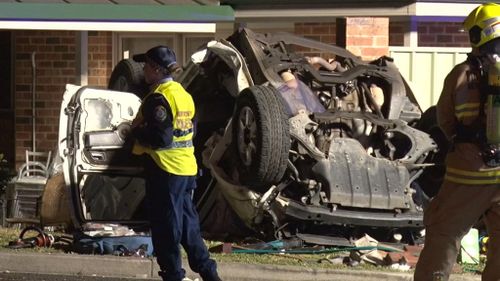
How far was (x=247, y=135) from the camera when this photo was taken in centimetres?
1098

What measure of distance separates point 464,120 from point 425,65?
6836mm

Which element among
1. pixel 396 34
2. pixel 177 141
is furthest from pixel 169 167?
pixel 396 34

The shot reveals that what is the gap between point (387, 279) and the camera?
9680 mm

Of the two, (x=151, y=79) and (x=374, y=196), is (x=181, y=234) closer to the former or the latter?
(x=151, y=79)

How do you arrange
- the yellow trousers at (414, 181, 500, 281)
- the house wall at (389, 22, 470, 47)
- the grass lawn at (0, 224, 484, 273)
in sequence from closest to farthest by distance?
the yellow trousers at (414, 181, 500, 281), the grass lawn at (0, 224, 484, 273), the house wall at (389, 22, 470, 47)

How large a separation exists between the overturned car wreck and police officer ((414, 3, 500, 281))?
3170mm

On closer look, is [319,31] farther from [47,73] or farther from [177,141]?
[177,141]

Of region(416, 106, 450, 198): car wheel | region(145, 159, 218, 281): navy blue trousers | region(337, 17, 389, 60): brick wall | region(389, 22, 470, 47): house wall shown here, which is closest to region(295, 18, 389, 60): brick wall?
region(337, 17, 389, 60): brick wall

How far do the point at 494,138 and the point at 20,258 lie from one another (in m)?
4.38

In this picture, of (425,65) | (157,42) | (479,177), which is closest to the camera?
(479,177)

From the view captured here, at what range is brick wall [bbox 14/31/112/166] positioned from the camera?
1677cm

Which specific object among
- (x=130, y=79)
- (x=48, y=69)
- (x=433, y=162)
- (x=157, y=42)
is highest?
(x=157, y=42)

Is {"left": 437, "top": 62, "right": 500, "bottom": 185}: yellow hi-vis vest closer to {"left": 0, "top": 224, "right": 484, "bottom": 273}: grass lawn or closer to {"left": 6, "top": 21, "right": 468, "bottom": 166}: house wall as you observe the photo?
{"left": 0, "top": 224, "right": 484, "bottom": 273}: grass lawn

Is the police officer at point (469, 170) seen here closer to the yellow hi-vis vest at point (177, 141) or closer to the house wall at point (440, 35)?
the yellow hi-vis vest at point (177, 141)
